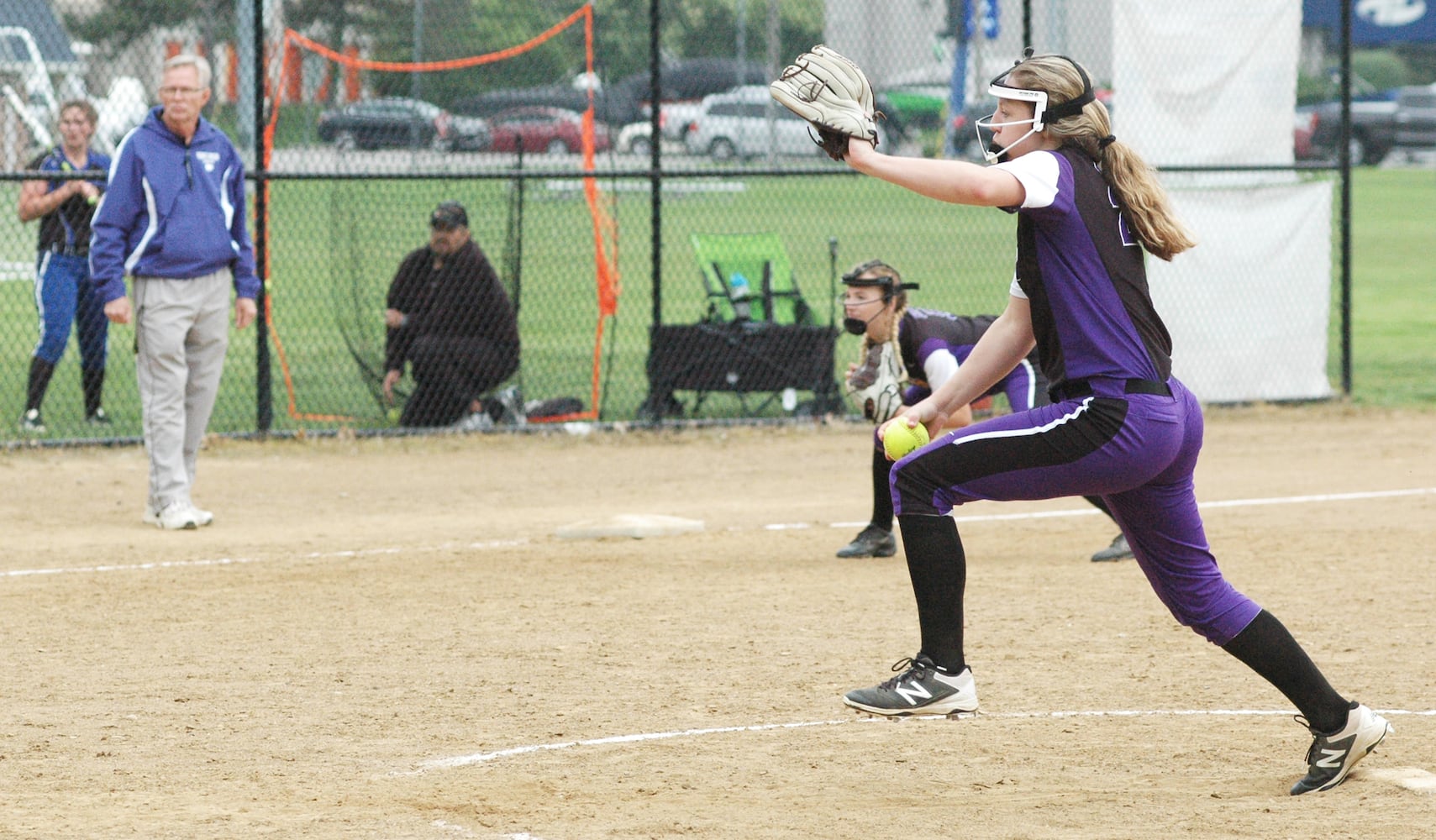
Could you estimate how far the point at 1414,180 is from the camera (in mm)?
35562

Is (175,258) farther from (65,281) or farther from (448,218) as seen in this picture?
(65,281)

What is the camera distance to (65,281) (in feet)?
39.2

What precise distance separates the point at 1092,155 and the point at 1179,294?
8469mm

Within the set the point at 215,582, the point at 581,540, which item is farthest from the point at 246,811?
the point at 581,540

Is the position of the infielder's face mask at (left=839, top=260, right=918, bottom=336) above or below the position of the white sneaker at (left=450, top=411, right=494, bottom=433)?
above

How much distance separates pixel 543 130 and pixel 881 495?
7131 millimetres

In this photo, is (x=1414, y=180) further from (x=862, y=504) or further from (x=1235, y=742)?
(x=1235, y=742)

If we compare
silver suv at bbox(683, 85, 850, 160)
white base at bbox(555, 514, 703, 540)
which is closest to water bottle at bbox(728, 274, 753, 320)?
silver suv at bbox(683, 85, 850, 160)

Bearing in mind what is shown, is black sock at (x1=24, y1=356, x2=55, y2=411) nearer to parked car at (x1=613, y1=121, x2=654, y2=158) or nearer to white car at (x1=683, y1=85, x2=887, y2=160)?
parked car at (x1=613, y1=121, x2=654, y2=158)

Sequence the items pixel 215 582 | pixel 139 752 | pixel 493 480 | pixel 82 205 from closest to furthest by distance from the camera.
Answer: pixel 139 752
pixel 215 582
pixel 493 480
pixel 82 205

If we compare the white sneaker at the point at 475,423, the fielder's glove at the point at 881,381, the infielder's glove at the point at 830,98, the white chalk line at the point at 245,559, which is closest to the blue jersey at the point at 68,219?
the white sneaker at the point at 475,423

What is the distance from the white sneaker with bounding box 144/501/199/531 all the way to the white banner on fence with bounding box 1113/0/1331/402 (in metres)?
6.79

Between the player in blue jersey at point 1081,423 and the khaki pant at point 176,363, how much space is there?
202 inches

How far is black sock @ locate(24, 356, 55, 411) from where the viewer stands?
11.9m
